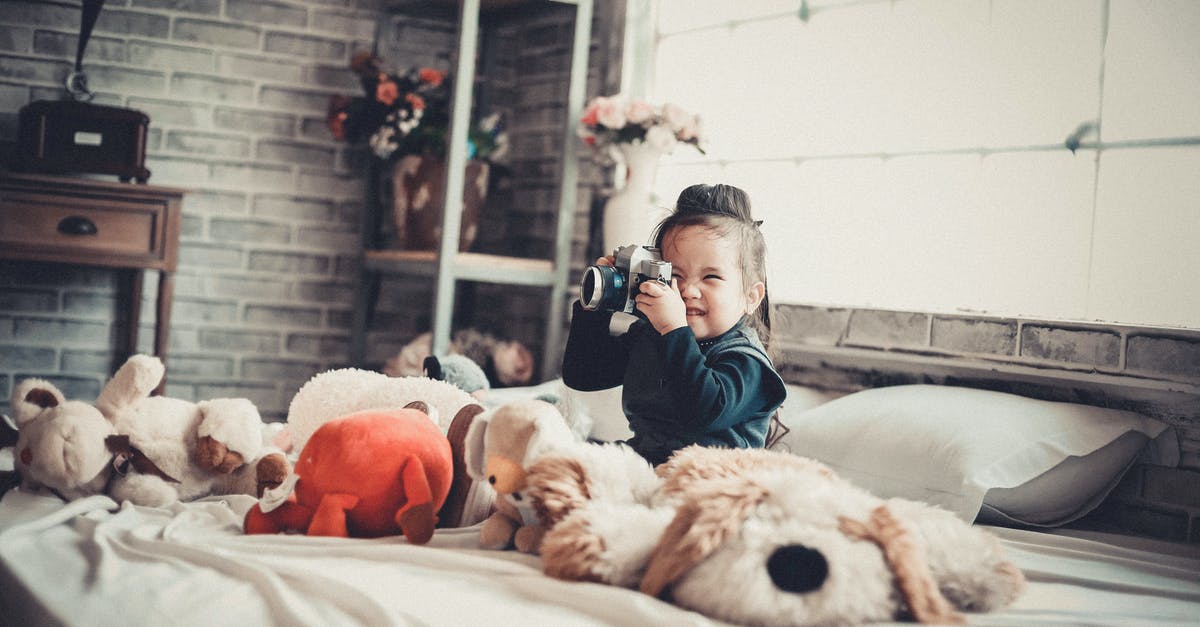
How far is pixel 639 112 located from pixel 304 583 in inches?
66.2

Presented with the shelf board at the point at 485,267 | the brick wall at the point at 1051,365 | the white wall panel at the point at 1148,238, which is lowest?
the brick wall at the point at 1051,365

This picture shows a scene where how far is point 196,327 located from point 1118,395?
8.04 ft

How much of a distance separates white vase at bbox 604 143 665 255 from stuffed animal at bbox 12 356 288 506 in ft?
4.26

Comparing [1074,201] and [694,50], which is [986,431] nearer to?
[1074,201]

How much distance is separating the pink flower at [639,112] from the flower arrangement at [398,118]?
54 centimetres

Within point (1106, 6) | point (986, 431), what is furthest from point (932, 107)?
point (986, 431)

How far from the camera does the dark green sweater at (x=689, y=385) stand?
4.28 feet

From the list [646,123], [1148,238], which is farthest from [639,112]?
[1148,238]

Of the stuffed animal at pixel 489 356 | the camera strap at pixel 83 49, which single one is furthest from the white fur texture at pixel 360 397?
the camera strap at pixel 83 49

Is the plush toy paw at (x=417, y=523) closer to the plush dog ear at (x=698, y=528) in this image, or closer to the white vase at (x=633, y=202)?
the plush dog ear at (x=698, y=528)

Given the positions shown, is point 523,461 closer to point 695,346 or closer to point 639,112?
point 695,346

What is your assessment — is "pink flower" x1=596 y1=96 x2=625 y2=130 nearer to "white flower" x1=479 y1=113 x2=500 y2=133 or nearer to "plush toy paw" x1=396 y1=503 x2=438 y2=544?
"white flower" x1=479 y1=113 x2=500 y2=133

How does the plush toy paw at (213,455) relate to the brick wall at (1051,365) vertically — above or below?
below

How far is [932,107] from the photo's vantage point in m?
2.12
